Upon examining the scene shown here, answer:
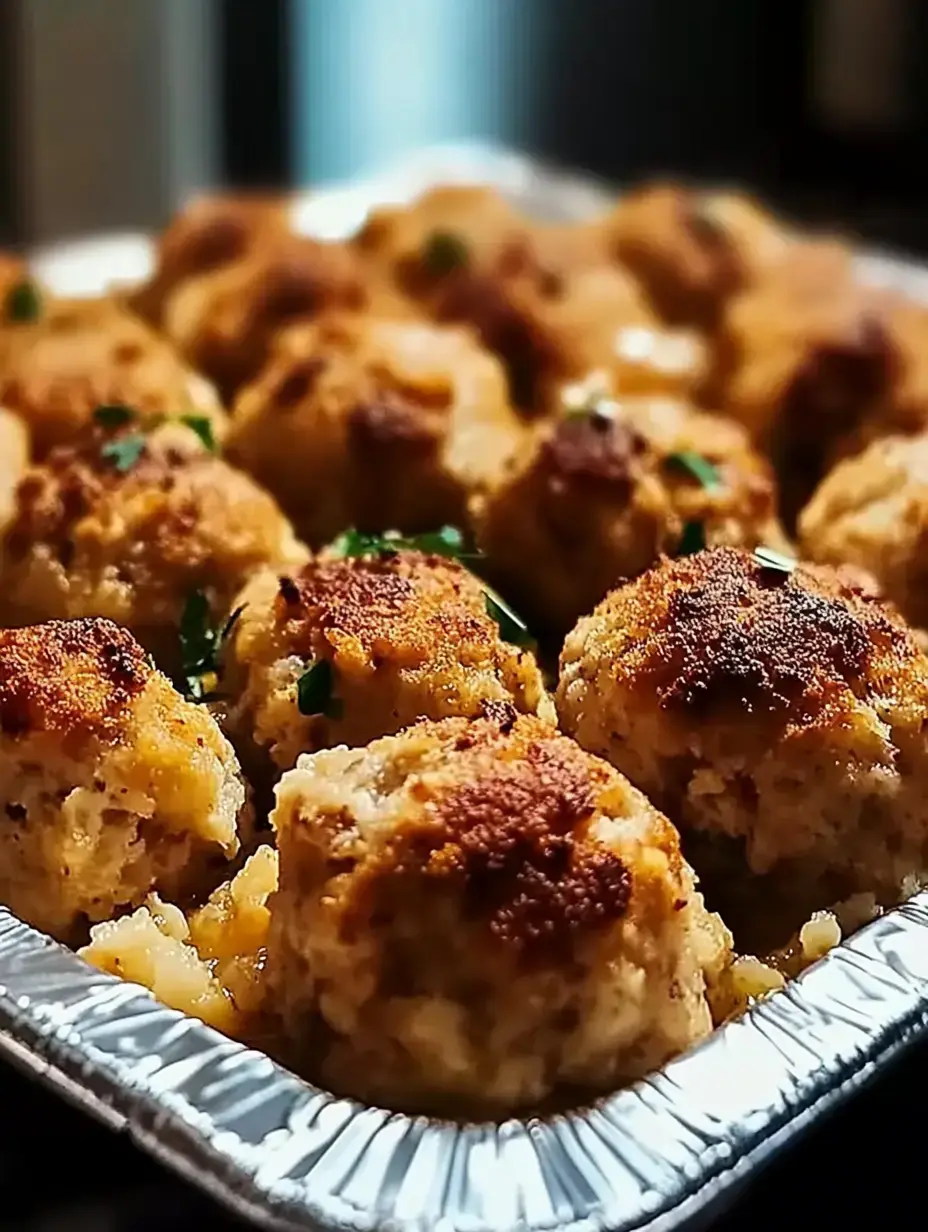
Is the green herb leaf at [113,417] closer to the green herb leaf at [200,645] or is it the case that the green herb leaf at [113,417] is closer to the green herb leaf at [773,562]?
the green herb leaf at [200,645]

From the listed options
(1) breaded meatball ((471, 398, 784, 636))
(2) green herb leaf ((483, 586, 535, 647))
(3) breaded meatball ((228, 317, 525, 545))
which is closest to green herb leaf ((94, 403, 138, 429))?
(3) breaded meatball ((228, 317, 525, 545))

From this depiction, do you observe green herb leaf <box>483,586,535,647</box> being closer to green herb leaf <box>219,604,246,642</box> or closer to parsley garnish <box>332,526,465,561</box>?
parsley garnish <box>332,526,465,561</box>

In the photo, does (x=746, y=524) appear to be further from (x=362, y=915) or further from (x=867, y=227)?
(x=867, y=227)

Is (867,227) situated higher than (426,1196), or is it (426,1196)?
(426,1196)

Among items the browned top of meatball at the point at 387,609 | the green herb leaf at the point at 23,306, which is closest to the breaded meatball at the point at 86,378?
the green herb leaf at the point at 23,306

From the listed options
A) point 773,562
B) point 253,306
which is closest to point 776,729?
point 773,562

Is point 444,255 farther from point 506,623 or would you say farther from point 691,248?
point 506,623

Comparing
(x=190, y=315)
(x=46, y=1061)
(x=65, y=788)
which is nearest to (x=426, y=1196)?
(x=46, y=1061)
